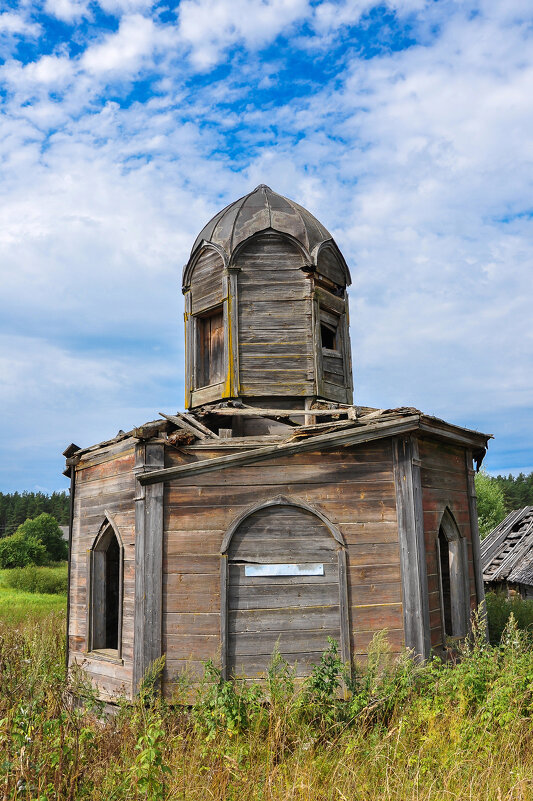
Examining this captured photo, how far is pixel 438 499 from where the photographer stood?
920cm

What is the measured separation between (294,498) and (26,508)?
88.2 metres

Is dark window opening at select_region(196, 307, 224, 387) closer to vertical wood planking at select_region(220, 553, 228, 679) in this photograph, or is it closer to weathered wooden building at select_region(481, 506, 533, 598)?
vertical wood planking at select_region(220, 553, 228, 679)

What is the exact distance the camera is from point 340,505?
27.0 feet

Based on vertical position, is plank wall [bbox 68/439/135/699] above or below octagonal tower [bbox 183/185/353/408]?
below

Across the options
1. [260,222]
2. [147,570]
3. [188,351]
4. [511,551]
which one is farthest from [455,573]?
[511,551]

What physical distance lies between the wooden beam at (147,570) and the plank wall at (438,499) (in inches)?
148

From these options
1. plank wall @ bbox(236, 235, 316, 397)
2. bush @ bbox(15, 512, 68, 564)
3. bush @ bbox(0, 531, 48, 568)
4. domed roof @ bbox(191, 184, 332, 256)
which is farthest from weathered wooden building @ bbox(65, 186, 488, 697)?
bush @ bbox(15, 512, 68, 564)

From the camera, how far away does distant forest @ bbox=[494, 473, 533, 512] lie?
72125 mm

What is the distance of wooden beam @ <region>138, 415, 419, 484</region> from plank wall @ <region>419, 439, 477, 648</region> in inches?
40.1

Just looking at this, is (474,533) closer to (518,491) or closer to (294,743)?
(294,743)

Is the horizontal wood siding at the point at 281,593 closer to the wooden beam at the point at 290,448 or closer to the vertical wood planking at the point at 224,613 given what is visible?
the vertical wood planking at the point at 224,613

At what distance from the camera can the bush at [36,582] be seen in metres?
39.8

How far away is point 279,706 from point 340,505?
106 inches

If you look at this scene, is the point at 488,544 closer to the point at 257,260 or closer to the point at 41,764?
the point at 257,260
